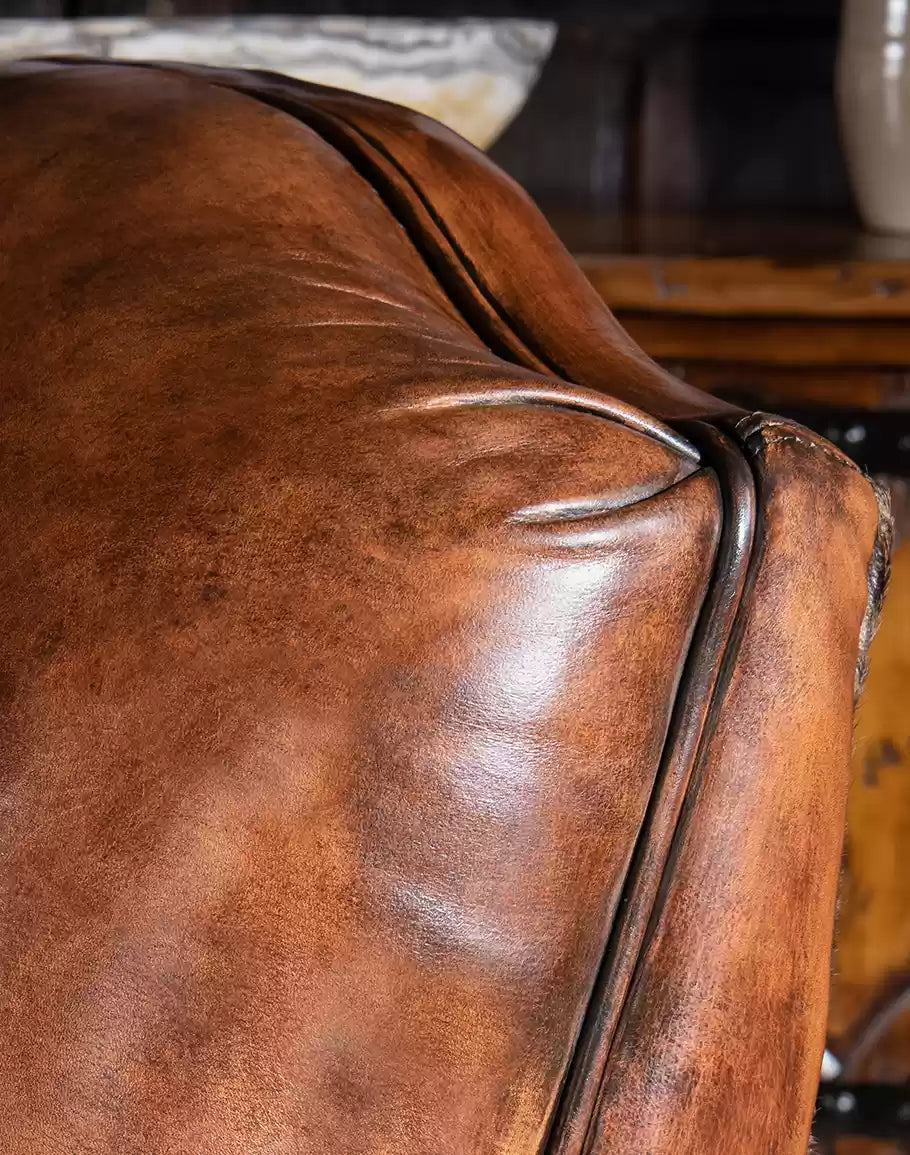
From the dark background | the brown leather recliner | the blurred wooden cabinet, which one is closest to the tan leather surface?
the brown leather recliner

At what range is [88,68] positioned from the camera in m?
0.49

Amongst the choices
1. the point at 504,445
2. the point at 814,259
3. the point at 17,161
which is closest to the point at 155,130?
the point at 17,161

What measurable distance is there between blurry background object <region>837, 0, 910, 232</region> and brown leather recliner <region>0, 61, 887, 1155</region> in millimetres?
685

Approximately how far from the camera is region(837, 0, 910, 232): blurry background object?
927 mm

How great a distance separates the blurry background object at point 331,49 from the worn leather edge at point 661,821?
65 cm

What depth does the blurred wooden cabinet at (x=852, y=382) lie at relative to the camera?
2.45 ft

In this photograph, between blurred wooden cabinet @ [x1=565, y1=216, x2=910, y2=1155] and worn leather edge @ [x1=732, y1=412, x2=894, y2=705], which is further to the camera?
blurred wooden cabinet @ [x1=565, y1=216, x2=910, y2=1155]

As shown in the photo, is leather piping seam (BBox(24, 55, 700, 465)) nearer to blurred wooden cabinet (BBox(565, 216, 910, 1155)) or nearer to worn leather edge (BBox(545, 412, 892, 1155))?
worn leather edge (BBox(545, 412, 892, 1155))

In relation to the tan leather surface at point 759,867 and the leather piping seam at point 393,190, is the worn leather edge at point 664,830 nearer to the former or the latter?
the tan leather surface at point 759,867

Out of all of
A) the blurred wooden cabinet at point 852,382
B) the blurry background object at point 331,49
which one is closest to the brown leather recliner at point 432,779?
the blurred wooden cabinet at point 852,382

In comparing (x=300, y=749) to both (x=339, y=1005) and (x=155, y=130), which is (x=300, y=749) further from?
(x=155, y=130)

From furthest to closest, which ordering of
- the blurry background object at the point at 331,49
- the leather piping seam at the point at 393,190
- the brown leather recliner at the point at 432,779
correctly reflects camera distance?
the blurry background object at the point at 331,49 < the leather piping seam at the point at 393,190 < the brown leather recliner at the point at 432,779

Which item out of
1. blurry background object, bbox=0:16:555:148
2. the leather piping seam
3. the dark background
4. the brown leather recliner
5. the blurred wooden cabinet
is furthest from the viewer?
the dark background

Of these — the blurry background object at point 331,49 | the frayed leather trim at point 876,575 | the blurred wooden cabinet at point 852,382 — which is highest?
the blurry background object at point 331,49
